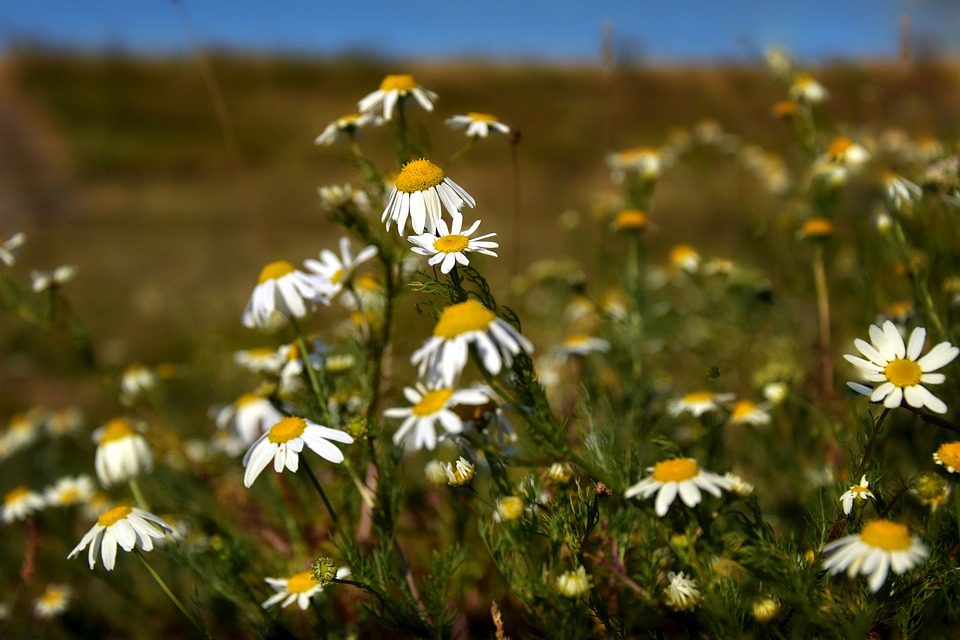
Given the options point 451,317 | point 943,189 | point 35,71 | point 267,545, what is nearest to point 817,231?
point 943,189

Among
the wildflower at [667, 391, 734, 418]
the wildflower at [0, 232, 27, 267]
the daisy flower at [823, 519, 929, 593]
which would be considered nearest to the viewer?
the daisy flower at [823, 519, 929, 593]

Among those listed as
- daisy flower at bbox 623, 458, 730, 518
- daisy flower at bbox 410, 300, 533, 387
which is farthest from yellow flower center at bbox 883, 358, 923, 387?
daisy flower at bbox 410, 300, 533, 387

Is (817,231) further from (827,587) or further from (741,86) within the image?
(741,86)

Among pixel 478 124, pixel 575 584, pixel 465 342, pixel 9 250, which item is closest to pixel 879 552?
pixel 575 584

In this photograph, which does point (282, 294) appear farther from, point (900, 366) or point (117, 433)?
point (900, 366)

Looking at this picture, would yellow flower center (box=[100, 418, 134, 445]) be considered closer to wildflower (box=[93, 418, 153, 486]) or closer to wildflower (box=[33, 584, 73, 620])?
wildflower (box=[93, 418, 153, 486])
